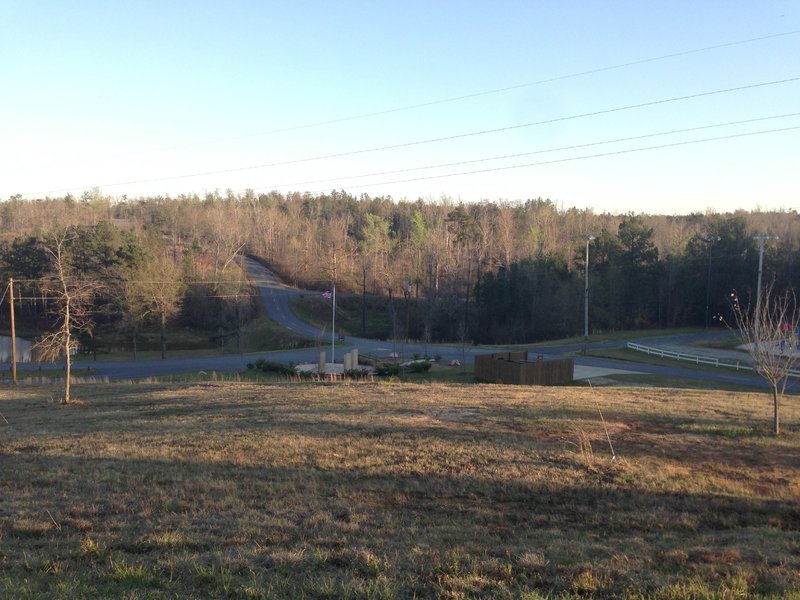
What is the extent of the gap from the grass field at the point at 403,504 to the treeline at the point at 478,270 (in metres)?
35.1

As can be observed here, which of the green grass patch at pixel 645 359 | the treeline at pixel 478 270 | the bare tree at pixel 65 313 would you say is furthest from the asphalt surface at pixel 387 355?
the bare tree at pixel 65 313

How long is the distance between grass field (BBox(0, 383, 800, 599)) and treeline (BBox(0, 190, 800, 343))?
115ft

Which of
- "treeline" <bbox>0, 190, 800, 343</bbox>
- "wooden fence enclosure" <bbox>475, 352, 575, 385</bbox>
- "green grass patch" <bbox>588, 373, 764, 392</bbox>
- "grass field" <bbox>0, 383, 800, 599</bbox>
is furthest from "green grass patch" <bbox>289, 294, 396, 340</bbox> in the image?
"grass field" <bbox>0, 383, 800, 599</bbox>

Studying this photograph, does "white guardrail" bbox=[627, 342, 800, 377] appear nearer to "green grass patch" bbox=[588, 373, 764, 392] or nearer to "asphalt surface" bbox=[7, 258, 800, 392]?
"asphalt surface" bbox=[7, 258, 800, 392]

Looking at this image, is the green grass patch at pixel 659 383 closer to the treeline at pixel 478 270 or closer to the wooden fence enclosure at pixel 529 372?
the wooden fence enclosure at pixel 529 372

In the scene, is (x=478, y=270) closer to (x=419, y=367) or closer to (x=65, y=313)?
(x=419, y=367)

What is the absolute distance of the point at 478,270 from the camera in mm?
84062

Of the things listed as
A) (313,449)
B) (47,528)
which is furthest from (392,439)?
(47,528)

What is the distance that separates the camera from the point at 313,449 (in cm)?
1163

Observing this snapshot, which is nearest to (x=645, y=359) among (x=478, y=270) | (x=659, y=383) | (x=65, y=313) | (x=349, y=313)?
(x=659, y=383)

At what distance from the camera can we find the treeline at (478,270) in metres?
66.9

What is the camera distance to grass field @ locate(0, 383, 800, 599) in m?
5.25

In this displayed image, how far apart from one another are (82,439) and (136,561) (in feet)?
29.9

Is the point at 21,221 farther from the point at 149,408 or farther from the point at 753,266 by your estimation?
the point at 753,266
